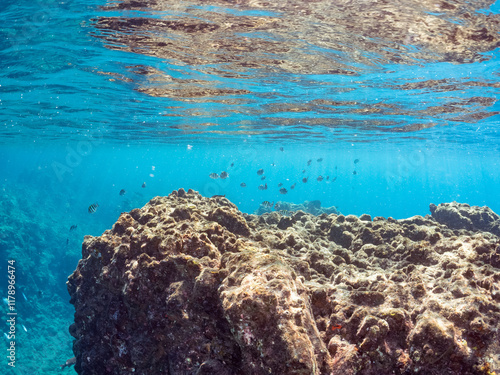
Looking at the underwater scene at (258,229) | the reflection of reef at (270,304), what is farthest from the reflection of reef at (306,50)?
the reflection of reef at (270,304)

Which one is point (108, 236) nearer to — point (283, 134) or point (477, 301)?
point (477, 301)

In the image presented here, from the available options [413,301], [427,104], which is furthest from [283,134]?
[413,301]

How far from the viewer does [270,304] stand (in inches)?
145

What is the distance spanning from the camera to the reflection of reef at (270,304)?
12.3ft

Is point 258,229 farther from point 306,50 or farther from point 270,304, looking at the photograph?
point 306,50

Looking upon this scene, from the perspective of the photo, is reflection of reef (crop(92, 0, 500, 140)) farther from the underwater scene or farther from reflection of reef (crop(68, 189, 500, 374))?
reflection of reef (crop(68, 189, 500, 374))

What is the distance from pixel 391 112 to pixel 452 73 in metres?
8.21

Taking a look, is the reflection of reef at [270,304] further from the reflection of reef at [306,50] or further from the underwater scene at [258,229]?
the reflection of reef at [306,50]

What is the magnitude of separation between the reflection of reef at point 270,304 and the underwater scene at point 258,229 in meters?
0.03

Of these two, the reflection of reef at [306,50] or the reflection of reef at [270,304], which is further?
the reflection of reef at [306,50]

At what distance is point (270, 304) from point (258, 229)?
20.6 feet

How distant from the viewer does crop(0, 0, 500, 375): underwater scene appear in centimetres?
405

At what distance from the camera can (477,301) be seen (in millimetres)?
4285

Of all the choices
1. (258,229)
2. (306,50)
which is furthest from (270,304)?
(306,50)
